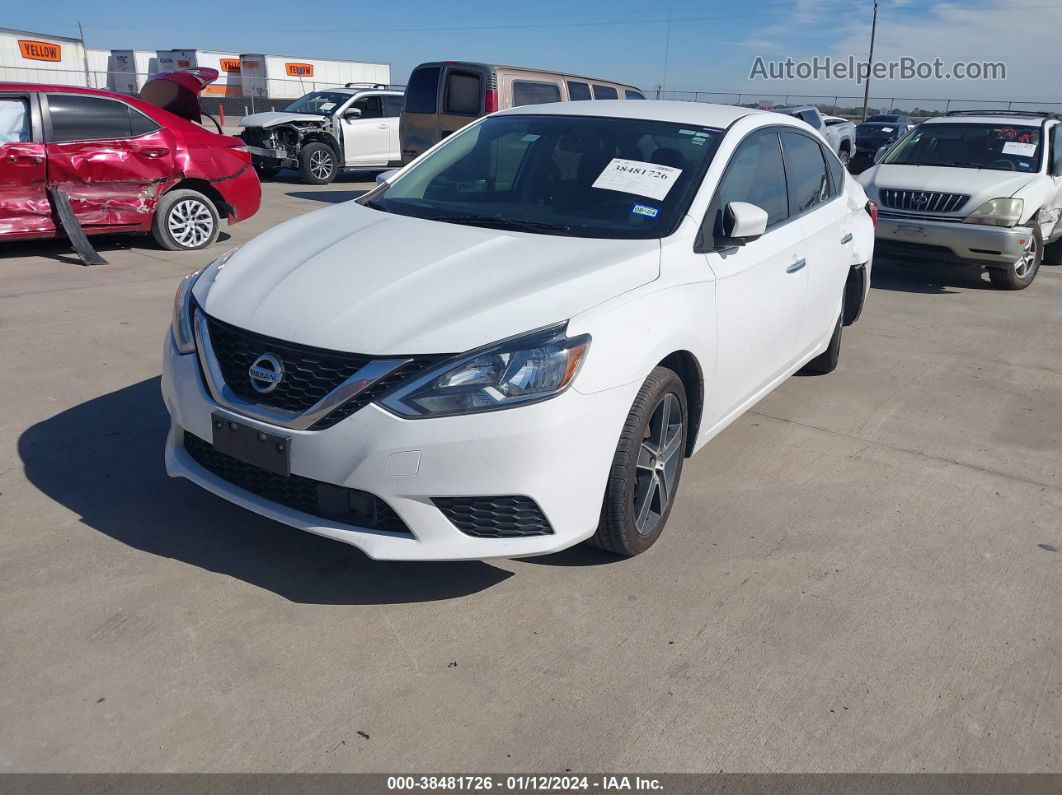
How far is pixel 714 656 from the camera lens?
2945mm

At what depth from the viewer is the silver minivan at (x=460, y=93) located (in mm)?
11789

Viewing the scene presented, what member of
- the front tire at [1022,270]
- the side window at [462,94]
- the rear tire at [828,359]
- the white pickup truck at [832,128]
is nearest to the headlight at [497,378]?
the rear tire at [828,359]

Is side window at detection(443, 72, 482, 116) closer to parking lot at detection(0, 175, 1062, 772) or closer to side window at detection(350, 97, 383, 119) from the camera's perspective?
side window at detection(350, 97, 383, 119)

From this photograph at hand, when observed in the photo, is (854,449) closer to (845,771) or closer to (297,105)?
(845,771)

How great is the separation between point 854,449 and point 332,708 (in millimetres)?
3213

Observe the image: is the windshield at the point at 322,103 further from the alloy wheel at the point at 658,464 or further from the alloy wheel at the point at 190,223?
the alloy wheel at the point at 658,464

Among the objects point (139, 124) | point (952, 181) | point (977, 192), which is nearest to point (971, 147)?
point (952, 181)

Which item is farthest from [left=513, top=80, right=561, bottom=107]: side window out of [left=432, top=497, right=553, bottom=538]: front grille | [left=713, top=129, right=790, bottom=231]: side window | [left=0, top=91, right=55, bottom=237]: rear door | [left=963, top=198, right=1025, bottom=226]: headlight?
[left=432, top=497, right=553, bottom=538]: front grille

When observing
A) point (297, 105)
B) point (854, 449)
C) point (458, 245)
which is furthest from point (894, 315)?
point (297, 105)

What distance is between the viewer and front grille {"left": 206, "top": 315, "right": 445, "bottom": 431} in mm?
2805

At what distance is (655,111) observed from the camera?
4.36 m

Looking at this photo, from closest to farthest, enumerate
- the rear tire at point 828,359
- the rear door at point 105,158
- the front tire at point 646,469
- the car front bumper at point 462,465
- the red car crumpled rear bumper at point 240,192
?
the car front bumper at point 462,465 < the front tire at point 646,469 < the rear tire at point 828,359 < the rear door at point 105,158 < the red car crumpled rear bumper at point 240,192

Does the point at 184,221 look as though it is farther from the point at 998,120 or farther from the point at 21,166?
the point at 998,120

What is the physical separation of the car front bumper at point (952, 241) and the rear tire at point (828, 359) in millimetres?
3585
